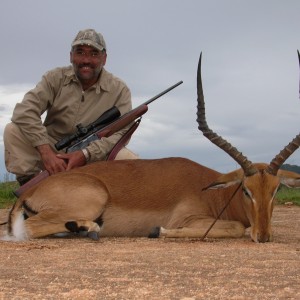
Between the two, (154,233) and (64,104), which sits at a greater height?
(64,104)

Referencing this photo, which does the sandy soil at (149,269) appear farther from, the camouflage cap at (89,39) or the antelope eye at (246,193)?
the camouflage cap at (89,39)

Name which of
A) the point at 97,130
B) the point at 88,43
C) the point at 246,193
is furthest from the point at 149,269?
the point at 88,43

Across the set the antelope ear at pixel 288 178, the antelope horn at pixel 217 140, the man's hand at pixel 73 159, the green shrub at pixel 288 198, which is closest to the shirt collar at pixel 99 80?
the man's hand at pixel 73 159

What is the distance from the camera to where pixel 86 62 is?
31.5ft

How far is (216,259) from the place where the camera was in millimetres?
5430

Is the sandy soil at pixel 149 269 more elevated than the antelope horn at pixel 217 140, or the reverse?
the antelope horn at pixel 217 140

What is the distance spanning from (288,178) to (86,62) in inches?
144

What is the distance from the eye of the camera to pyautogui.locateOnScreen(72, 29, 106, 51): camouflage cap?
379 inches

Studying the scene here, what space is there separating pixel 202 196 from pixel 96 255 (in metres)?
2.47

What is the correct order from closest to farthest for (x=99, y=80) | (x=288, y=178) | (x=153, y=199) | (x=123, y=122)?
(x=288, y=178)
(x=153, y=199)
(x=123, y=122)
(x=99, y=80)

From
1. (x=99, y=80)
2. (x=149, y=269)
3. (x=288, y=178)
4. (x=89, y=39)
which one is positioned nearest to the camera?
(x=149, y=269)

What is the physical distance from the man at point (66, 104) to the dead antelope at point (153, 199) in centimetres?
158

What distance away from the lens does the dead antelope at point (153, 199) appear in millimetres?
7277

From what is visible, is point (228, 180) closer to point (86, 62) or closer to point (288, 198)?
point (86, 62)
